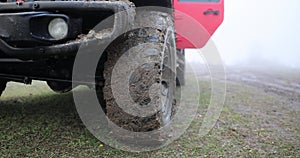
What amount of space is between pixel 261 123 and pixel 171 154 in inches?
50.8

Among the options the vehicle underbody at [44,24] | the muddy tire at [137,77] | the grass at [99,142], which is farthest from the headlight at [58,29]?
the grass at [99,142]

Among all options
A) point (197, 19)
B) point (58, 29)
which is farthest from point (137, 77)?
point (197, 19)

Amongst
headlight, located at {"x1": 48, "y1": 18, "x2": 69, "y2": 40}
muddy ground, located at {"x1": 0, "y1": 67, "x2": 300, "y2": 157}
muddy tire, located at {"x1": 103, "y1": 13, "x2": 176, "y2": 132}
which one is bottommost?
muddy ground, located at {"x1": 0, "y1": 67, "x2": 300, "y2": 157}

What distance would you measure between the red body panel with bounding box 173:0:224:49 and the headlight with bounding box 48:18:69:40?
1823 millimetres

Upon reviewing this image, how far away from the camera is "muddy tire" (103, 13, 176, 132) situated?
5.95ft

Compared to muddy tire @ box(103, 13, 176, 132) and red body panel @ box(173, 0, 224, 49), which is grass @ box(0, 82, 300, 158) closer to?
muddy tire @ box(103, 13, 176, 132)

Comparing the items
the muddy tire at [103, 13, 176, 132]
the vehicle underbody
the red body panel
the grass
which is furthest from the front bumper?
the red body panel

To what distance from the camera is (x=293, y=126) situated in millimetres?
2838

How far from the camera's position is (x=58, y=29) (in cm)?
173

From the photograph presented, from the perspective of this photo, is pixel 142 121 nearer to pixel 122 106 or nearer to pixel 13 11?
pixel 122 106

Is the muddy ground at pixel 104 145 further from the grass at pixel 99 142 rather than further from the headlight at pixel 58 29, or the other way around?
the headlight at pixel 58 29

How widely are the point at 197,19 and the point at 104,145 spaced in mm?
2017

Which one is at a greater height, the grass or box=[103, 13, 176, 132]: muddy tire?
box=[103, 13, 176, 132]: muddy tire

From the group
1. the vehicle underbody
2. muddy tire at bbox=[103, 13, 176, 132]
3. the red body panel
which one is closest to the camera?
the vehicle underbody
